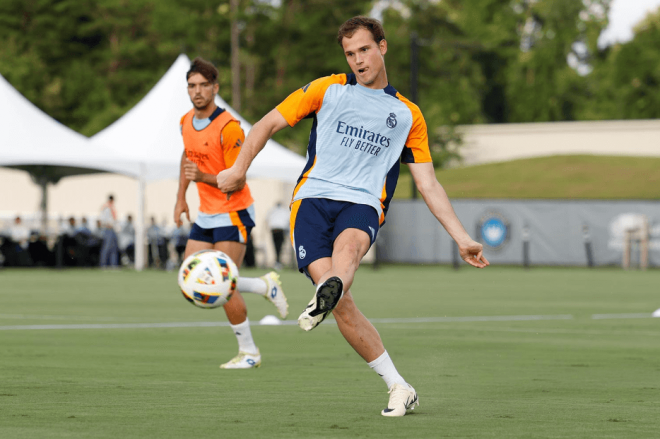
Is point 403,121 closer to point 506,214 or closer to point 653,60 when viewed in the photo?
point 506,214

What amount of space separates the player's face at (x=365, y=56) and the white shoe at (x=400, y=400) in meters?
1.71

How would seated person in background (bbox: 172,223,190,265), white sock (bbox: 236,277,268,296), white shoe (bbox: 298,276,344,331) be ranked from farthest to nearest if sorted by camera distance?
Answer: seated person in background (bbox: 172,223,190,265) → white sock (bbox: 236,277,268,296) → white shoe (bbox: 298,276,344,331)

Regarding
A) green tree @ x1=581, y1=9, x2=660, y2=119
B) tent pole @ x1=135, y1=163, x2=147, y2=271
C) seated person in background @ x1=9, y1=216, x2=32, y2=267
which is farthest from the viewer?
green tree @ x1=581, y1=9, x2=660, y2=119

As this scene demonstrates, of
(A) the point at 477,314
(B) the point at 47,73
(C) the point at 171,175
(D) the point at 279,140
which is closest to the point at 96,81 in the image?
(B) the point at 47,73

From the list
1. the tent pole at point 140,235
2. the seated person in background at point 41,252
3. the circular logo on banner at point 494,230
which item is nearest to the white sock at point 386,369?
the tent pole at point 140,235

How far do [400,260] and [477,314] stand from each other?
73.5 feet

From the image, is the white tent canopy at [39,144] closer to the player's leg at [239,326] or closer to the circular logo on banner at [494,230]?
the circular logo on banner at [494,230]

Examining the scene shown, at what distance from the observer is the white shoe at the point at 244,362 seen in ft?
30.2

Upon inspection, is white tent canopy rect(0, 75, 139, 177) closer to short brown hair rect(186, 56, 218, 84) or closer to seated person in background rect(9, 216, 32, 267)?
seated person in background rect(9, 216, 32, 267)

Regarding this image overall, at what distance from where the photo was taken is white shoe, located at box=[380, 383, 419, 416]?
6.53 m

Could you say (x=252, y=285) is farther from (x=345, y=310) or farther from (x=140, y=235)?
(x=140, y=235)

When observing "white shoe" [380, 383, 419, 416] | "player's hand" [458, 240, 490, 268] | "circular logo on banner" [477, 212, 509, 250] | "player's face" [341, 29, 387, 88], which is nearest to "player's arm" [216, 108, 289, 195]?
"player's face" [341, 29, 387, 88]

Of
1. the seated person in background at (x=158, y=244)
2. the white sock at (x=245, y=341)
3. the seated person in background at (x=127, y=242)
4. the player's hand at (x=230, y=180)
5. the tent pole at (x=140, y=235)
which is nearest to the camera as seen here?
the player's hand at (x=230, y=180)

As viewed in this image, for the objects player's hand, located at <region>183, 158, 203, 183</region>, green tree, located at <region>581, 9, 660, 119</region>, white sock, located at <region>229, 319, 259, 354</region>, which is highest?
green tree, located at <region>581, 9, 660, 119</region>
